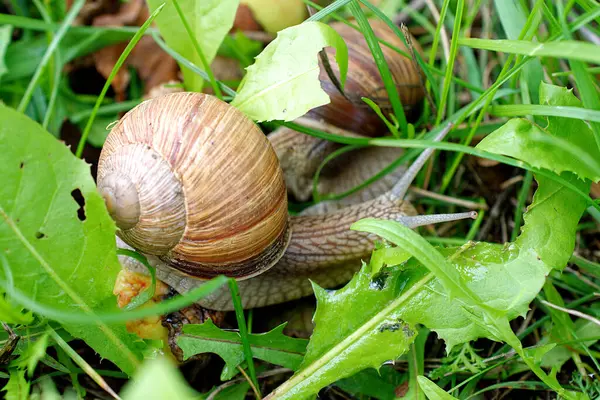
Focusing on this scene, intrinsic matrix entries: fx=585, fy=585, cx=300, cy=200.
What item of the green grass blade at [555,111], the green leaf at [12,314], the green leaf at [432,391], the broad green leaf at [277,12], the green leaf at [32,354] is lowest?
the green leaf at [432,391]

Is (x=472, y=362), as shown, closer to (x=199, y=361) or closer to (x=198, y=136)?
(x=199, y=361)

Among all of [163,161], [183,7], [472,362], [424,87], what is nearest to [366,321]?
[472,362]

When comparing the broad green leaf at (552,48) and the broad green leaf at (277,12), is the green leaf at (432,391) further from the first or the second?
the broad green leaf at (277,12)

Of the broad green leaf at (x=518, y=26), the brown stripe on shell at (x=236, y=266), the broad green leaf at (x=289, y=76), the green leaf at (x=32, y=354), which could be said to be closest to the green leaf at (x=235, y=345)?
the brown stripe on shell at (x=236, y=266)

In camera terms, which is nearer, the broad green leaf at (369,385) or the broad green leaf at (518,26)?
the broad green leaf at (369,385)

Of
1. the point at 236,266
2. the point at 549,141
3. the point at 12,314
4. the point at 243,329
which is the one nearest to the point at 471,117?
the point at 549,141

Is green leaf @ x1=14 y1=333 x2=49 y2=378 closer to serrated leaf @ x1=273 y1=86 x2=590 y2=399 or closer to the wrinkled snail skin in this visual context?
serrated leaf @ x1=273 y1=86 x2=590 y2=399

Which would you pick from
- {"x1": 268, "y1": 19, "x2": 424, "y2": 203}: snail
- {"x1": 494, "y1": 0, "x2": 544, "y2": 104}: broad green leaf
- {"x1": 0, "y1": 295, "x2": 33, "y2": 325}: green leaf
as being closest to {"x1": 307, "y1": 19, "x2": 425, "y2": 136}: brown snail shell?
{"x1": 268, "y1": 19, "x2": 424, "y2": 203}: snail
